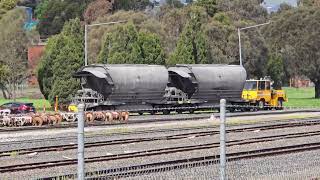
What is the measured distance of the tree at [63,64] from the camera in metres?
59.9

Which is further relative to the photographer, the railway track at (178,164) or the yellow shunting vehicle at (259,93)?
the yellow shunting vehicle at (259,93)

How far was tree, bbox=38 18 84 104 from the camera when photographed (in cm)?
5988

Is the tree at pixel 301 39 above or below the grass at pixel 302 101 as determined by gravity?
above

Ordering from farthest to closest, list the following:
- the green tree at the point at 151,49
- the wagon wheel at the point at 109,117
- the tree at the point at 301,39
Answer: the tree at the point at 301,39
the green tree at the point at 151,49
the wagon wheel at the point at 109,117

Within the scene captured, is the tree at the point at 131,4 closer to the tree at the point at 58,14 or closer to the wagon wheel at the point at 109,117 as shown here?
the tree at the point at 58,14

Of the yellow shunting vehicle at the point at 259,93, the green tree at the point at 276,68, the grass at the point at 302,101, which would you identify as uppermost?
the green tree at the point at 276,68

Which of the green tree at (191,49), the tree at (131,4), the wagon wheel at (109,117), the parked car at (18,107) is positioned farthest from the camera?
the tree at (131,4)

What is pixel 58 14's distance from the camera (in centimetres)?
12800

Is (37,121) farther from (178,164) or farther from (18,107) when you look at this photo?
(178,164)

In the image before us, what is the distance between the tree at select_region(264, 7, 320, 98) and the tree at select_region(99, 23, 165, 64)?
1176 inches

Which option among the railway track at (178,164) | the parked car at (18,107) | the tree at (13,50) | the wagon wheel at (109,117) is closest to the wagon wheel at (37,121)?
the wagon wheel at (109,117)

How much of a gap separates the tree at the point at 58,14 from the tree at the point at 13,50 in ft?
81.2

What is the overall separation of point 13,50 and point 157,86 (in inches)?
1728

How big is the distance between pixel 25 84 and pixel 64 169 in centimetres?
9532
